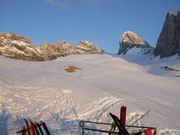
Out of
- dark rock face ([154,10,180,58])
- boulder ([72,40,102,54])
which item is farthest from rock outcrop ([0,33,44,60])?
boulder ([72,40,102,54])

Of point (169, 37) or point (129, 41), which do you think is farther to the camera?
point (129, 41)

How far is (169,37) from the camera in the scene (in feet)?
278

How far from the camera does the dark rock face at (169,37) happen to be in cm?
7991

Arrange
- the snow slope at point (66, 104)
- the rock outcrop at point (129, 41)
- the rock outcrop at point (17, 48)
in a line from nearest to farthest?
the snow slope at point (66, 104) → the rock outcrop at point (17, 48) → the rock outcrop at point (129, 41)

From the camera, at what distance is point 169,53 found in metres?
79.2

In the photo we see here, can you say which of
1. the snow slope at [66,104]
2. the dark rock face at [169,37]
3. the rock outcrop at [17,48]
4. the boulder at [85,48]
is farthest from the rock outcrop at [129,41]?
the snow slope at [66,104]

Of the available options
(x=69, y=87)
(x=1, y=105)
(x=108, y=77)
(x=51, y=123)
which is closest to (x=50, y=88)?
(x=69, y=87)

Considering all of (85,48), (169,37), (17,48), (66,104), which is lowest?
(66,104)

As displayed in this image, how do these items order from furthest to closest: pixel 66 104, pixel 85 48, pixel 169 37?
pixel 85 48 < pixel 169 37 < pixel 66 104

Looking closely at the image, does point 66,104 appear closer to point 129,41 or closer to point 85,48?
point 85,48

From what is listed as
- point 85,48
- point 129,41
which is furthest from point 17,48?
point 129,41

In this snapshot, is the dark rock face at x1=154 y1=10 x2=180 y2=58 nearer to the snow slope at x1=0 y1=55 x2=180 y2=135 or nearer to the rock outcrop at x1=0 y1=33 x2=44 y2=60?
the rock outcrop at x1=0 y1=33 x2=44 y2=60

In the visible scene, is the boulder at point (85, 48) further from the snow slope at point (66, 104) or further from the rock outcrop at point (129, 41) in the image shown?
the snow slope at point (66, 104)

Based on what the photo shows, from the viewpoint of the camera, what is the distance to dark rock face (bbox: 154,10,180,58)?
7991 centimetres
